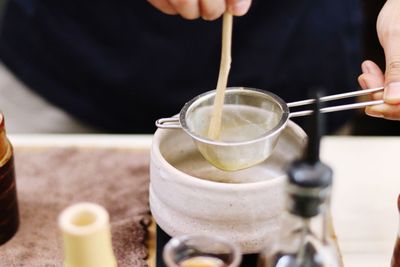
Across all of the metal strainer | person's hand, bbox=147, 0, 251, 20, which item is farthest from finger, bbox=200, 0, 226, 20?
the metal strainer

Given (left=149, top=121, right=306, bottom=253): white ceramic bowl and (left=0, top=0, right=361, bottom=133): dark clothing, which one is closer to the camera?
(left=149, top=121, right=306, bottom=253): white ceramic bowl

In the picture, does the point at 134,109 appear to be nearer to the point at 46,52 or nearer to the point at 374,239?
the point at 46,52

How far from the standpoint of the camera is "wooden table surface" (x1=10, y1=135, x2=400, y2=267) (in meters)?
0.94

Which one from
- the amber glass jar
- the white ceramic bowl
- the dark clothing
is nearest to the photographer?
the white ceramic bowl

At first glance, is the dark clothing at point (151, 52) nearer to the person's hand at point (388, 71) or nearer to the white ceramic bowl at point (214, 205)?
the person's hand at point (388, 71)

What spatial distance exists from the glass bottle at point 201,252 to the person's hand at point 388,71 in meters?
0.29

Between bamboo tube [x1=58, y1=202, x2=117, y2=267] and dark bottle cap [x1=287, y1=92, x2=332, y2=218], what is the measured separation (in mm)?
163

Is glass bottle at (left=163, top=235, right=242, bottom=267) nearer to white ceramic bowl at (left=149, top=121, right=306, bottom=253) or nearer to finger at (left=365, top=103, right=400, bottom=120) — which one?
white ceramic bowl at (left=149, top=121, right=306, bottom=253)

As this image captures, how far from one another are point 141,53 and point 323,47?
35 cm

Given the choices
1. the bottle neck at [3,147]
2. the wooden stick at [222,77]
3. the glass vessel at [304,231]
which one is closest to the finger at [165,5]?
the wooden stick at [222,77]

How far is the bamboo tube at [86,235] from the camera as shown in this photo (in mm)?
604

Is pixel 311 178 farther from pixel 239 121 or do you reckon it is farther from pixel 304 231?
pixel 239 121

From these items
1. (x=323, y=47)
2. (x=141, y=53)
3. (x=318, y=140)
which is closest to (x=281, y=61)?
(x=323, y=47)

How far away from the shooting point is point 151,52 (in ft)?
4.27
